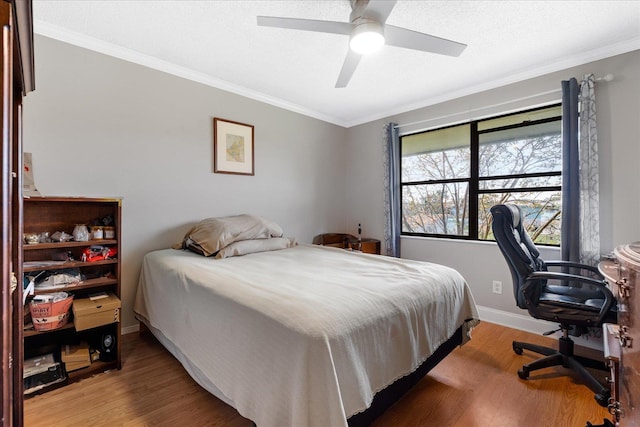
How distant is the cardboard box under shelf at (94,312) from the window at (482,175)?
3.08m

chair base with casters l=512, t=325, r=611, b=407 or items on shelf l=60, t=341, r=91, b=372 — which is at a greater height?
items on shelf l=60, t=341, r=91, b=372

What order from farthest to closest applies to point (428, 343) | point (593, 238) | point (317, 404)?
1. point (593, 238)
2. point (428, 343)
3. point (317, 404)

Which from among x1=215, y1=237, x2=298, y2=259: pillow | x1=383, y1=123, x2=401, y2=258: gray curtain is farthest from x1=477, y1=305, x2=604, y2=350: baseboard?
x1=215, y1=237, x2=298, y2=259: pillow

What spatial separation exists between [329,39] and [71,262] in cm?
240

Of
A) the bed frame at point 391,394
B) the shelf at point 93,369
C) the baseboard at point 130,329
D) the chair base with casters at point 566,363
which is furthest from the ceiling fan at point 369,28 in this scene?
the baseboard at point 130,329

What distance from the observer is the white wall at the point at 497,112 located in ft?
7.17

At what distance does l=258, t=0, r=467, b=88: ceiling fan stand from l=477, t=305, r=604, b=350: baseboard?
2.45 m

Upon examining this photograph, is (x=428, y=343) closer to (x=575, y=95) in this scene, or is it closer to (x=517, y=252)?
(x=517, y=252)

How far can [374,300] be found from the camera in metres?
1.33

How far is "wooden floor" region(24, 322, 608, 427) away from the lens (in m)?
1.50

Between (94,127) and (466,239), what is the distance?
366 cm

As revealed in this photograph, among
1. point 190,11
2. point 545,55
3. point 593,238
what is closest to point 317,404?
point 190,11

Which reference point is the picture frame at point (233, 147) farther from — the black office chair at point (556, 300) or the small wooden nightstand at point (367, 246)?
the black office chair at point (556, 300)

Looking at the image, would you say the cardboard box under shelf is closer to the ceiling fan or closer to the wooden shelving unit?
the wooden shelving unit
